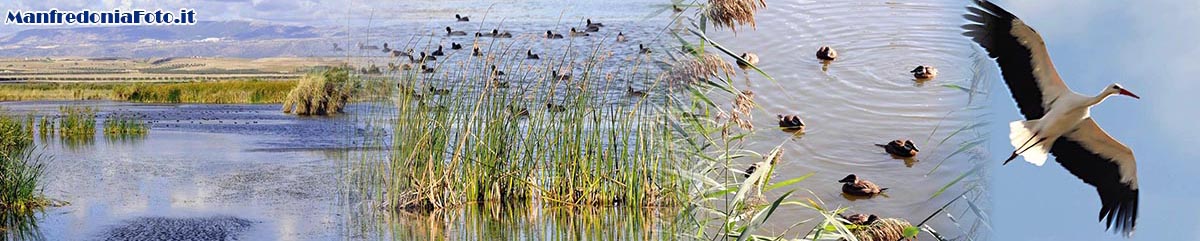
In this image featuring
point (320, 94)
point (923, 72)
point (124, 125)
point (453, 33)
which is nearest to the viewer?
point (923, 72)

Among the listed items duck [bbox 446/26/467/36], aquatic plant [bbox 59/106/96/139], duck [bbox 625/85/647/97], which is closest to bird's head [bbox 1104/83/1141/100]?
duck [bbox 625/85/647/97]

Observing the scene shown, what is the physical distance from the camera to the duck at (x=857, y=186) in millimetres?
2469

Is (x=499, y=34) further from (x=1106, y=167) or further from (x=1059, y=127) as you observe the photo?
(x=1106, y=167)

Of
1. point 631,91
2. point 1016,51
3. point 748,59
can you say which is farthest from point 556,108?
point 1016,51

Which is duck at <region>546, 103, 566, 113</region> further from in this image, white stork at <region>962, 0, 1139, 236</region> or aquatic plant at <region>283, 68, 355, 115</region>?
aquatic plant at <region>283, 68, 355, 115</region>

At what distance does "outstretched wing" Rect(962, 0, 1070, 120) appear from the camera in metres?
2.57

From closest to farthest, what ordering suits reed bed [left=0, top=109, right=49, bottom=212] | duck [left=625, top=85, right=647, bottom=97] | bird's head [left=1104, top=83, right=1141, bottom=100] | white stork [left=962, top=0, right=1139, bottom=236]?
1. white stork [left=962, top=0, right=1139, bottom=236]
2. bird's head [left=1104, top=83, right=1141, bottom=100]
3. duck [left=625, top=85, right=647, bottom=97]
4. reed bed [left=0, top=109, right=49, bottom=212]

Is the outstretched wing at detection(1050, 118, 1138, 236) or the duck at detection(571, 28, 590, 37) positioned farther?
the duck at detection(571, 28, 590, 37)

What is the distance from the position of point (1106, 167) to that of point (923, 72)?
0.64 m

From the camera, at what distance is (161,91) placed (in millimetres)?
9484

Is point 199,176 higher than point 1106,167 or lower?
lower

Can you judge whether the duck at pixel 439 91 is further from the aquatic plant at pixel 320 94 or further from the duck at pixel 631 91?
the aquatic plant at pixel 320 94

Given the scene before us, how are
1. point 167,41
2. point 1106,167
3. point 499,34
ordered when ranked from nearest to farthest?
point 1106,167, point 499,34, point 167,41

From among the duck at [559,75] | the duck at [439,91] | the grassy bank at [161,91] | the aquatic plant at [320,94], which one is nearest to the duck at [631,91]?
the duck at [559,75]
